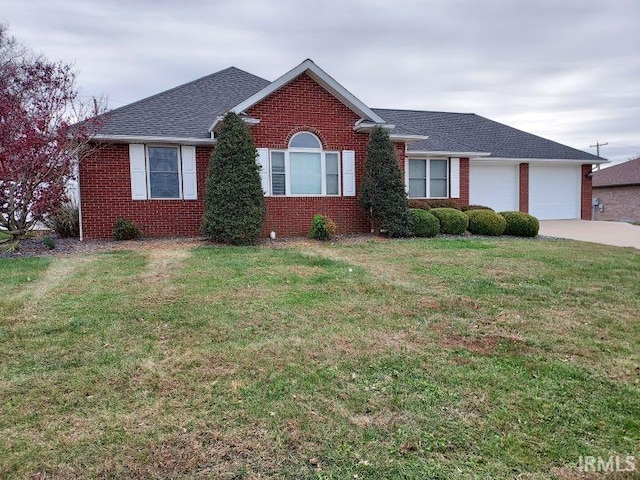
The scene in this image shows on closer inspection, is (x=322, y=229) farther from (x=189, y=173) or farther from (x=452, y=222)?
(x=189, y=173)

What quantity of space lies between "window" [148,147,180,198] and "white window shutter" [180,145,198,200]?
0.20m

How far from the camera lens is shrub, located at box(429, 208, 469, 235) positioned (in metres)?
13.4

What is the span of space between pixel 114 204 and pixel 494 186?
15.4 metres

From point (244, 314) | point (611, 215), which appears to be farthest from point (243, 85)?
point (611, 215)

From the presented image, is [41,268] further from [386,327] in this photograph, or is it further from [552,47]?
[552,47]

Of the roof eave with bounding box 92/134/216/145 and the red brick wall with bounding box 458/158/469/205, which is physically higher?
the roof eave with bounding box 92/134/216/145

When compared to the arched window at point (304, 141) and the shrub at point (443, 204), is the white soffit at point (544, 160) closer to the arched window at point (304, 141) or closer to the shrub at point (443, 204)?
the shrub at point (443, 204)

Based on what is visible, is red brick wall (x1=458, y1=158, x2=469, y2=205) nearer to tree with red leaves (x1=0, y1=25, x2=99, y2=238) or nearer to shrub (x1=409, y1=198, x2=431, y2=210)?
shrub (x1=409, y1=198, x2=431, y2=210)

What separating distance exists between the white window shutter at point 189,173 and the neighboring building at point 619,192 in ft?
91.1

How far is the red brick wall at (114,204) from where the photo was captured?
12234mm

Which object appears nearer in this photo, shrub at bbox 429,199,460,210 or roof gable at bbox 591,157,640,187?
shrub at bbox 429,199,460,210

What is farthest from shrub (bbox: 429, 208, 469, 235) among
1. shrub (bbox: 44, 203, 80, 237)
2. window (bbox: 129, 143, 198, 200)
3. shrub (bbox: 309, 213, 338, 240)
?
shrub (bbox: 44, 203, 80, 237)

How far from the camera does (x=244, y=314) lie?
213 inches

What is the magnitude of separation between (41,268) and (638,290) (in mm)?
10158
